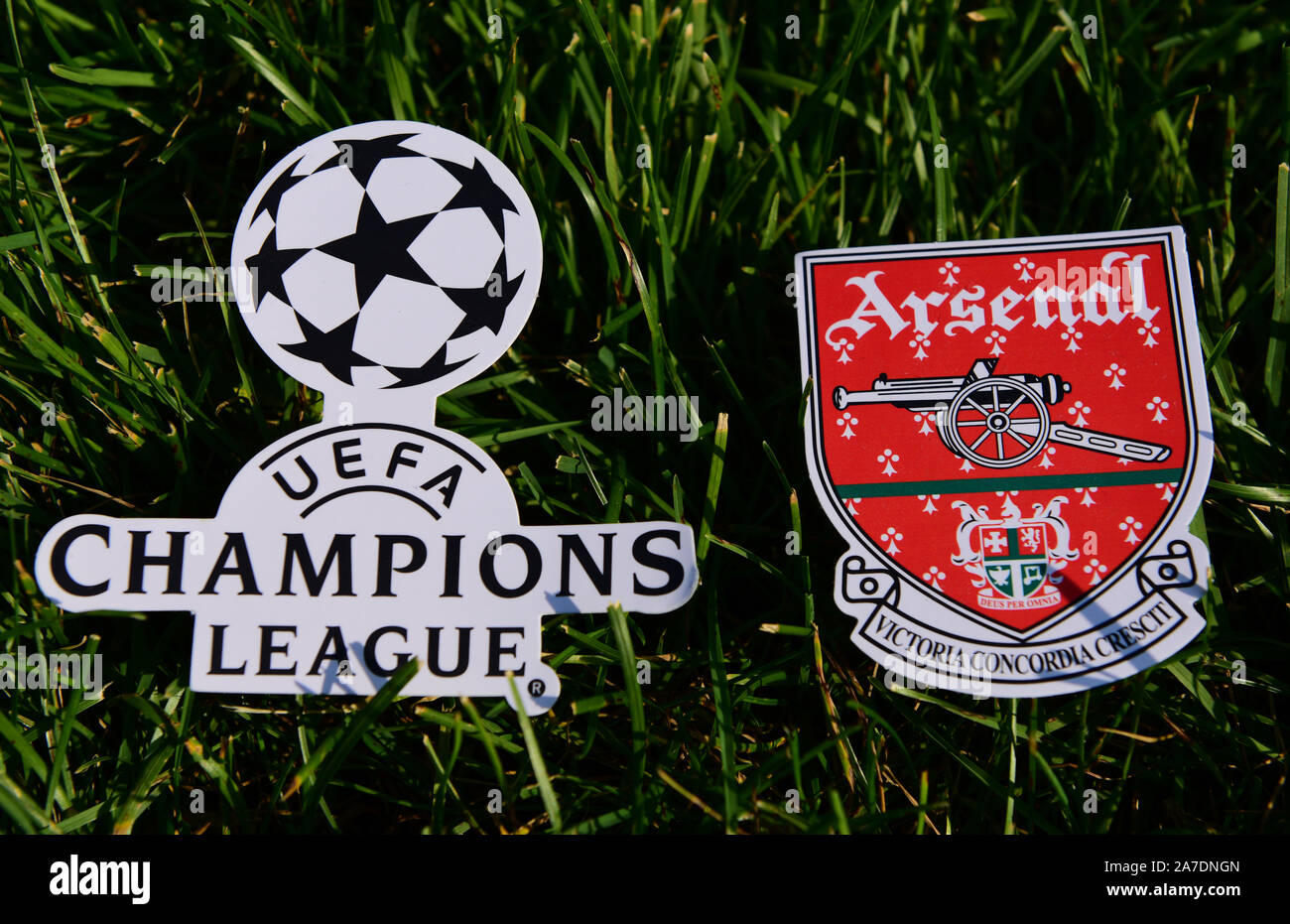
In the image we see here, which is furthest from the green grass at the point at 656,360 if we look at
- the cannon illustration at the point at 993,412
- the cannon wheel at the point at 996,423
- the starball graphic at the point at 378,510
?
the cannon wheel at the point at 996,423

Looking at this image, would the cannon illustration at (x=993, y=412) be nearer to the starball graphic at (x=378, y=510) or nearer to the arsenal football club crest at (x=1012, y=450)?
the arsenal football club crest at (x=1012, y=450)

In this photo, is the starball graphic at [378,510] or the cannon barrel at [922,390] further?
the cannon barrel at [922,390]

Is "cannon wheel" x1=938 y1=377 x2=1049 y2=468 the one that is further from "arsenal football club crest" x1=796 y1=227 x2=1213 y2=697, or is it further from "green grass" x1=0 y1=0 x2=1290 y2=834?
"green grass" x1=0 y1=0 x2=1290 y2=834

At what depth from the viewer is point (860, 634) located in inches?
73.6

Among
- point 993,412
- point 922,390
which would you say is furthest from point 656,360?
point 993,412

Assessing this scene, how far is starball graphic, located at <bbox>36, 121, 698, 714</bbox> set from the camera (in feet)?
6.09

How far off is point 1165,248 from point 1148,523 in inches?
24.4

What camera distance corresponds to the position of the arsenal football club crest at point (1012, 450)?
6.12ft

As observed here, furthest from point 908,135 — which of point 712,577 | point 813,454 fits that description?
point 712,577

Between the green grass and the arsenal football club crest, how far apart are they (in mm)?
113

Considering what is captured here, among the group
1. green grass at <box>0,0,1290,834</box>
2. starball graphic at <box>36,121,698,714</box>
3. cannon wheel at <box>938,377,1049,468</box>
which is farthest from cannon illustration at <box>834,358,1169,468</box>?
starball graphic at <box>36,121,698,714</box>

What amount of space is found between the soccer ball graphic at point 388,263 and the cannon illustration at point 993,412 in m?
0.81
